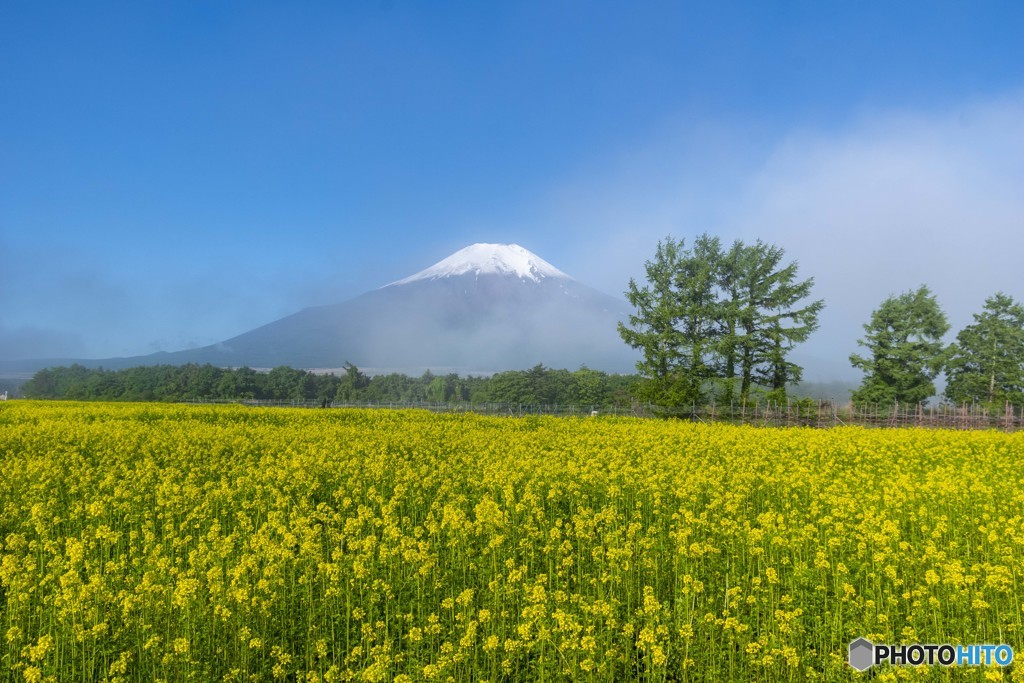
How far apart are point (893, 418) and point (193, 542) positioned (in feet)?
168

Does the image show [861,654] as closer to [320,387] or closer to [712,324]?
[712,324]

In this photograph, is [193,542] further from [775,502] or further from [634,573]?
[775,502]

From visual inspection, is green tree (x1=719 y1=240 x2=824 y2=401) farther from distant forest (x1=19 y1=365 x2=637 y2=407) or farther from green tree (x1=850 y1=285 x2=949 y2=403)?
distant forest (x1=19 y1=365 x2=637 y2=407)

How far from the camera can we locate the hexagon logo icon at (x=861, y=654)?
19.0 ft

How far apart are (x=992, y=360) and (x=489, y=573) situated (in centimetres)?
7676

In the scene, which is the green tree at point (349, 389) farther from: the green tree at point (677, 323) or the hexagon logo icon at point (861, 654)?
the hexagon logo icon at point (861, 654)

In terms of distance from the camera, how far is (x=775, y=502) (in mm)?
11984

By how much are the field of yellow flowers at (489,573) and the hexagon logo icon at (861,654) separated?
0.10 metres

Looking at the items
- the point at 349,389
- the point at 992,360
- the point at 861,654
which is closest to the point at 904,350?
the point at 992,360

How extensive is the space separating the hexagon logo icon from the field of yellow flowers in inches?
3.9

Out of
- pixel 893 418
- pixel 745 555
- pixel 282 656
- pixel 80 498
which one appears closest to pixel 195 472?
pixel 80 498

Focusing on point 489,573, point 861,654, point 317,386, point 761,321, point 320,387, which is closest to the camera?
point 861,654

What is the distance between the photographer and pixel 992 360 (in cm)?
6594

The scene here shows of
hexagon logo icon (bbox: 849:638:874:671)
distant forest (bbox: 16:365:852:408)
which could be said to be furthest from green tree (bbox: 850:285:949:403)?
hexagon logo icon (bbox: 849:638:874:671)
